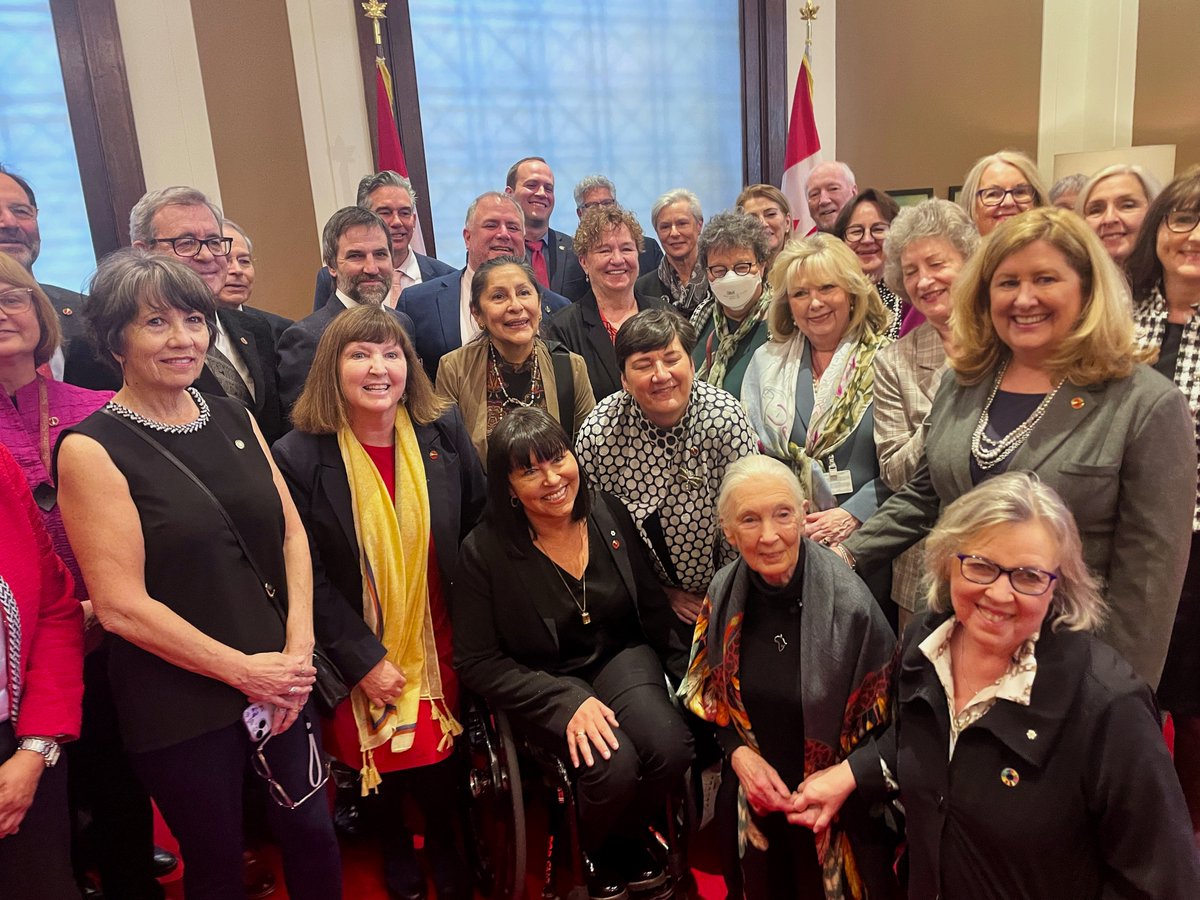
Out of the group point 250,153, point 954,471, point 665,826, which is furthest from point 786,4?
point 665,826

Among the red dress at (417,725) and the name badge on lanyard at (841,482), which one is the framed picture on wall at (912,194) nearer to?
the name badge on lanyard at (841,482)

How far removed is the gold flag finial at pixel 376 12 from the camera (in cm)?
482

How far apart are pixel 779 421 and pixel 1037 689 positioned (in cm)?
130

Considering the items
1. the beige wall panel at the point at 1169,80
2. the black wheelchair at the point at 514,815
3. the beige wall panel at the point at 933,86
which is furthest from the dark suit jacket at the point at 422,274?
the beige wall panel at the point at 1169,80

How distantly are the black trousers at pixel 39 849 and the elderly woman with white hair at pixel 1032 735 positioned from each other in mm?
1781

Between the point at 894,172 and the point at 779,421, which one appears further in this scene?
the point at 894,172

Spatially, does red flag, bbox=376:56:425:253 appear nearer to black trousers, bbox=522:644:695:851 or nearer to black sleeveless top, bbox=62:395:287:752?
black sleeveless top, bbox=62:395:287:752

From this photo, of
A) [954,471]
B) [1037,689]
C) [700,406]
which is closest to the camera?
[1037,689]

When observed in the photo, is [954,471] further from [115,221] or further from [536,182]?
[115,221]

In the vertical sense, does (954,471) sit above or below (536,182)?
below

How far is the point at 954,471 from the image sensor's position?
74.0 inches

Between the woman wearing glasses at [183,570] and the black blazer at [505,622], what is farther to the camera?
the black blazer at [505,622]

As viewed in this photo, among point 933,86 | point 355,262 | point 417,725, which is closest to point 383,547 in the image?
point 417,725

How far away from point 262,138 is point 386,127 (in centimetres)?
74
